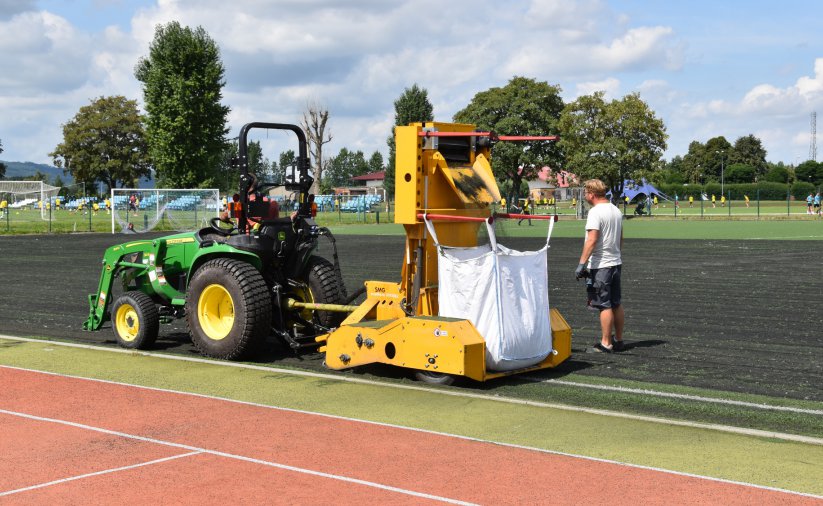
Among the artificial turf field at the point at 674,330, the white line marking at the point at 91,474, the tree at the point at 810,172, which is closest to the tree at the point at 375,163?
the tree at the point at 810,172

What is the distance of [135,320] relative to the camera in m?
11.1

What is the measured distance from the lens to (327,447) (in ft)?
22.1

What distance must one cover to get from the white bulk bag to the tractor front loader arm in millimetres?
4058

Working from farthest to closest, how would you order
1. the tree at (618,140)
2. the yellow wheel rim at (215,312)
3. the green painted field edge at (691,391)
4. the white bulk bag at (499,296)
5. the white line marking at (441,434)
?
the tree at (618,140)
the yellow wheel rim at (215,312)
the white bulk bag at (499,296)
the green painted field edge at (691,391)
the white line marking at (441,434)

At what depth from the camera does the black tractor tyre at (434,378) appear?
→ 347 inches

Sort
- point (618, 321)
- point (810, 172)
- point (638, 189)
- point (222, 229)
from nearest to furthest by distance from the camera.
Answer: point (618, 321) < point (222, 229) < point (638, 189) < point (810, 172)

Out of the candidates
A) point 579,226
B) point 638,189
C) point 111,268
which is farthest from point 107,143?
point 111,268

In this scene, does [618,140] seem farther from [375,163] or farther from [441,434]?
[375,163]

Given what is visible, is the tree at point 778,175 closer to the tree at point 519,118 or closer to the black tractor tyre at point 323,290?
the tree at point 519,118

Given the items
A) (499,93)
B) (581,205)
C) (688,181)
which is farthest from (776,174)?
(581,205)

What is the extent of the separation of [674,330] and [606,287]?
2.22 m

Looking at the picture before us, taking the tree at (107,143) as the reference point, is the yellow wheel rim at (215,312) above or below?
below

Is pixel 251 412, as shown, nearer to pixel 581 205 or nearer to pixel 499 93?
pixel 581 205

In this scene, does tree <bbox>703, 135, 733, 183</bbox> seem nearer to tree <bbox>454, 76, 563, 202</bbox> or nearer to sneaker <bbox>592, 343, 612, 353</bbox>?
tree <bbox>454, 76, 563, 202</bbox>
